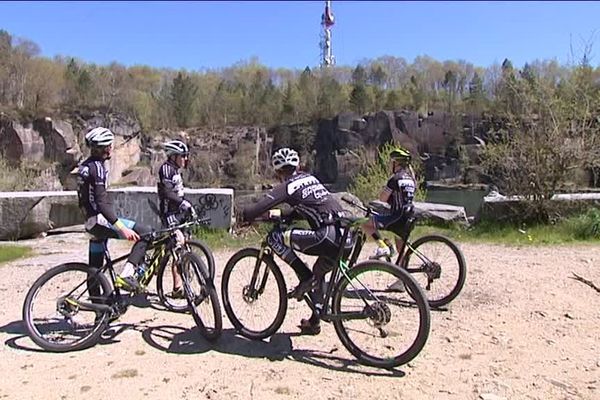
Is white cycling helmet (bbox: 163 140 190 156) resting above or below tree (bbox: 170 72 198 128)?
below

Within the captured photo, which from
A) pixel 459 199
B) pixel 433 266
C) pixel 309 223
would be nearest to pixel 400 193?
pixel 433 266

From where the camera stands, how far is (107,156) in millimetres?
5207

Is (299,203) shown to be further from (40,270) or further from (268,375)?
(40,270)

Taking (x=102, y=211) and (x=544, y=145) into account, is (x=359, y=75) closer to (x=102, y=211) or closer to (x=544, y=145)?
(x=544, y=145)

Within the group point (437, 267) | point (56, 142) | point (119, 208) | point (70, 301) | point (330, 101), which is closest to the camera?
point (70, 301)

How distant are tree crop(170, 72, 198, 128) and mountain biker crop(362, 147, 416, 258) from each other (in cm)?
9624

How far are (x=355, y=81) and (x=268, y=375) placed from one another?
4380 inches

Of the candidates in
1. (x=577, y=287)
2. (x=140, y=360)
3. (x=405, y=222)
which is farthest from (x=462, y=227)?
(x=140, y=360)

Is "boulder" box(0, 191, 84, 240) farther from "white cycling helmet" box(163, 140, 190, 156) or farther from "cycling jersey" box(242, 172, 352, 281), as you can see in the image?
"cycling jersey" box(242, 172, 352, 281)

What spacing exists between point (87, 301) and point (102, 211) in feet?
2.57

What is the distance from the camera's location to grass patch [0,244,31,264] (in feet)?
31.5

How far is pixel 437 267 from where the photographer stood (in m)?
5.98

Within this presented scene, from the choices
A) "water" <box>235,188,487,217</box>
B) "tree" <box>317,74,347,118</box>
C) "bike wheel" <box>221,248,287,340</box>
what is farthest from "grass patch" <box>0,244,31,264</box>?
"tree" <box>317,74,347,118</box>

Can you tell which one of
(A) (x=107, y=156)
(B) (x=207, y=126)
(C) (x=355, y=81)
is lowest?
(A) (x=107, y=156)
